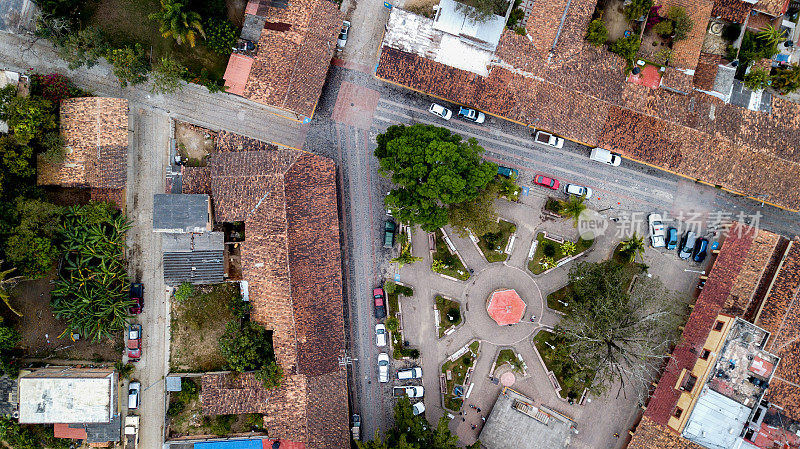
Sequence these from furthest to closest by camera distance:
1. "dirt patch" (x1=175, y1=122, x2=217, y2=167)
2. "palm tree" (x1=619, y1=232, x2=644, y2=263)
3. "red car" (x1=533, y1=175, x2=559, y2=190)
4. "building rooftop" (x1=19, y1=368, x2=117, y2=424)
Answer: "red car" (x1=533, y1=175, x2=559, y2=190) < "dirt patch" (x1=175, y1=122, x2=217, y2=167) < "palm tree" (x1=619, y1=232, x2=644, y2=263) < "building rooftop" (x1=19, y1=368, x2=117, y2=424)

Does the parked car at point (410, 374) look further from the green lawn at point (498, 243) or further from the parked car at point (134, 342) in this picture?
the parked car at point (134, 342)

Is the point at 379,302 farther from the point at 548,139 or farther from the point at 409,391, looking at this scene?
the point at 548,139

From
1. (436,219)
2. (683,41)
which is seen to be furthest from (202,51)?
(683,41)

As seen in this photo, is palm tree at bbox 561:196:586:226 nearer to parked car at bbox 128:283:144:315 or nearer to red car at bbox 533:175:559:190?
red car at bbox 533:175:559:190

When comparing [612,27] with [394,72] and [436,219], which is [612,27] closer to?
[394,72]

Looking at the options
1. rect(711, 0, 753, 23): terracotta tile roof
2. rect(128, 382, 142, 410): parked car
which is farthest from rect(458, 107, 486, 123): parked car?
rect(128, 382, 142, 410): parked car

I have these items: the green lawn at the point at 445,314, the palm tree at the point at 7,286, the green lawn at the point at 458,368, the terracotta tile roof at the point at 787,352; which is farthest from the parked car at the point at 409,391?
the palm tree at the point at 7,286

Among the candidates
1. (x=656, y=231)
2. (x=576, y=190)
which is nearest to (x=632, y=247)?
(x=656, y=231)
